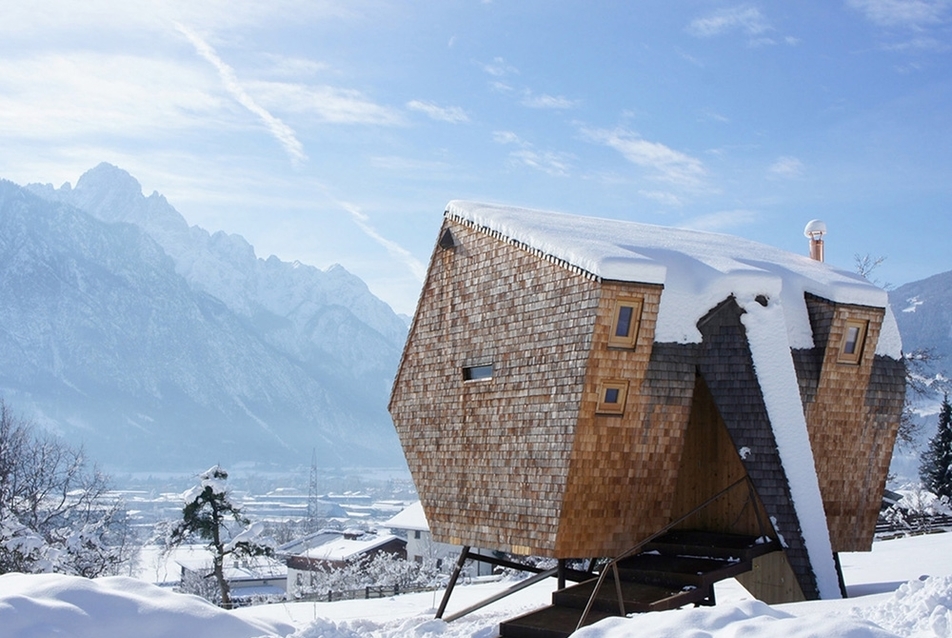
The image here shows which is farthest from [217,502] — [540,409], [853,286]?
[853,286]

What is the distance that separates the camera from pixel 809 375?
43.2ft

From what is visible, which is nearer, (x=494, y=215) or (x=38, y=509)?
(x=494, y=215)

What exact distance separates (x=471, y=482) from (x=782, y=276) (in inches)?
198

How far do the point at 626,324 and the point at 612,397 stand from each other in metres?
0.88

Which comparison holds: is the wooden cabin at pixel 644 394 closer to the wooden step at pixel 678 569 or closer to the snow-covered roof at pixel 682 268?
the snow-covered roof at pixel 682 268

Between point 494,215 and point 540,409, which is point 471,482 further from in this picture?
point 494,215

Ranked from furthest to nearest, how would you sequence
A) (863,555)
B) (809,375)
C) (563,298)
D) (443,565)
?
1. (443,565)
2. (863,555)
3. (809,375)
4. (563,298)

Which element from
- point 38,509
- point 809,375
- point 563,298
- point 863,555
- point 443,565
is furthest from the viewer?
point 443,565

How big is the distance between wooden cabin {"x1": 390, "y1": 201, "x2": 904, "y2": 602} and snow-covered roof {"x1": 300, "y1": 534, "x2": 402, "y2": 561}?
39.6 metres

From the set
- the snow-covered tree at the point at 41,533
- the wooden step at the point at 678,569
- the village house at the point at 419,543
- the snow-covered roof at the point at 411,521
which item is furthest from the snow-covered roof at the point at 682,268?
the snow-covered roof at the point at 411,521

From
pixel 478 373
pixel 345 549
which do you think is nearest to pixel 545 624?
pixel 478 373

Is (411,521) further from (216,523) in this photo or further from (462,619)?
(462,619)

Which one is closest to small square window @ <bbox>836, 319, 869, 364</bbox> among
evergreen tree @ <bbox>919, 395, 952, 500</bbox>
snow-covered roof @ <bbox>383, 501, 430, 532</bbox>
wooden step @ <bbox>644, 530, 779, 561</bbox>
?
wooden step @ <bbox>644, 530, 779, 561</bbox>

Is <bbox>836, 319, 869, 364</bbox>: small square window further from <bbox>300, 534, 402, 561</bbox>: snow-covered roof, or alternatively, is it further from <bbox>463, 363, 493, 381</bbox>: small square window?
<bbox>300, 534, 402, 561</bbox>: snow-covered roof
